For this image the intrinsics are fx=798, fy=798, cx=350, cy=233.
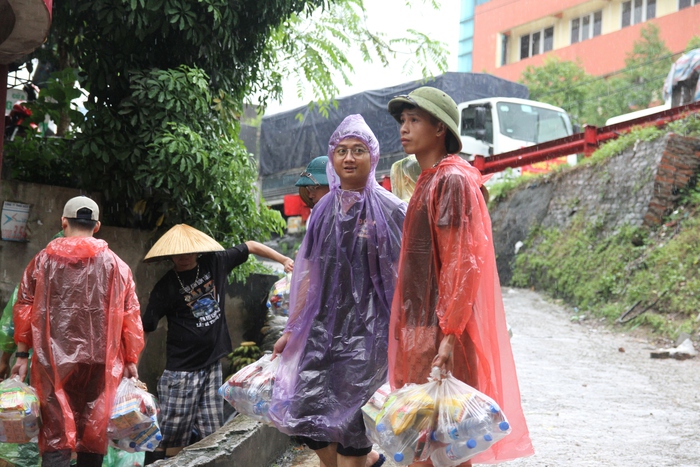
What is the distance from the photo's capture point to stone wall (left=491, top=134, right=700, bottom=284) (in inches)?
485

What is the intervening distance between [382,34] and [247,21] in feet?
13.2

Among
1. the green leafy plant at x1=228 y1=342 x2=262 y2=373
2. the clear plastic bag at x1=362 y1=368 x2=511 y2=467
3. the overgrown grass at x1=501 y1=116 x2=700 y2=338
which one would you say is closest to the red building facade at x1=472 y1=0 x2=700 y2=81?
the overgrown grass at x1=501 y1=116 x2=700 y2=338

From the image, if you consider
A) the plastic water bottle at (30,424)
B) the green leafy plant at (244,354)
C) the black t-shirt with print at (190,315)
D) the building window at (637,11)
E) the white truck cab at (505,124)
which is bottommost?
the plastic water bottle at (30,424)

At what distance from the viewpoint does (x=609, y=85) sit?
28.0 meters

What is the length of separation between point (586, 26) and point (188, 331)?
111 ft

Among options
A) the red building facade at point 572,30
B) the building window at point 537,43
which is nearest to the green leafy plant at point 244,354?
the red building facade at point 572,30

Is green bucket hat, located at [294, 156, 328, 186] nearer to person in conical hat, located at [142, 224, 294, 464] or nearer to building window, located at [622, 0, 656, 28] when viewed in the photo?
person in conical hat, located at [142, 224, 294, 464]

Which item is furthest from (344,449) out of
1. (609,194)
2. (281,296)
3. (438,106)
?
(609,194)

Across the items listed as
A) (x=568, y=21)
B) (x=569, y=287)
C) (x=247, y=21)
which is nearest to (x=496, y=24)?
(x=568, y=21)

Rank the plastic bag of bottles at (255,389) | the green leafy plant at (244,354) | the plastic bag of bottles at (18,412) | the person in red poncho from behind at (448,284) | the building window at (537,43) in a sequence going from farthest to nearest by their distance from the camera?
the building window at (537,43) < the green leafy plant at (244,354) < the plastic bag of bottles at (18,412) < the plastic bag of bottles at (255,389) < the person in red poncho from behind at (448,284)

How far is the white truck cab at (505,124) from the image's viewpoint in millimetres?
16812

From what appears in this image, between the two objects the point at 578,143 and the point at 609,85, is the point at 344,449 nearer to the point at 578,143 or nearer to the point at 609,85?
the point at 578,143

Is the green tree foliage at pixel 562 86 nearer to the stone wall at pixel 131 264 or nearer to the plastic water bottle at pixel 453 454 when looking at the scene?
the stone wall at pixel 131 264

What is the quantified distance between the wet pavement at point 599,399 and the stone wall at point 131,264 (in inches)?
67.1
